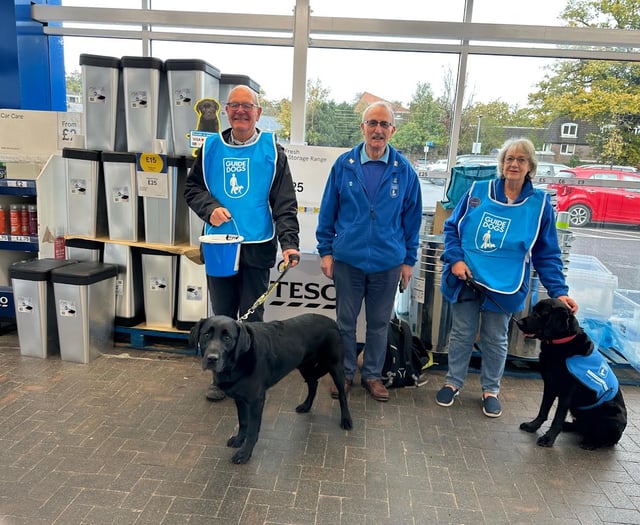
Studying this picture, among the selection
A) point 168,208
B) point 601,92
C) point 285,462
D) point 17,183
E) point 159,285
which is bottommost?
point 285,462

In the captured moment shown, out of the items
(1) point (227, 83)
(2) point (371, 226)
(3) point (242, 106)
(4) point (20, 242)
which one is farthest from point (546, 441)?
(4) point (20, 242)

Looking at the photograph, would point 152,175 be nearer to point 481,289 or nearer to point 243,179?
point 243,179

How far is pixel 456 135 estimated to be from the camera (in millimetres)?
4195

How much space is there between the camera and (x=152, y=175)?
341 cm

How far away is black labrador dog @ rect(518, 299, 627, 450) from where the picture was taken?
248 cm

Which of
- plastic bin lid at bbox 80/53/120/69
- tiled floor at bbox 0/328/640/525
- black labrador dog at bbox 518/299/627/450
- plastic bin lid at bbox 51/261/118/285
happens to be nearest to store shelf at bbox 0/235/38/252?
plastic bin lid at bbox 51/261/118/285

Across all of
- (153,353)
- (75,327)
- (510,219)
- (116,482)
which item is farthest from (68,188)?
(510,219)

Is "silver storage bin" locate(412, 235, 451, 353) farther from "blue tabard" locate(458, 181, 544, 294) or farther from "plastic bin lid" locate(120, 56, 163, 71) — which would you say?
"plastic bin lid" locate(120, 56, 163, 71)

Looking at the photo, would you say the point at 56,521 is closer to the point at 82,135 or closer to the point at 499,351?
the point at 499,351

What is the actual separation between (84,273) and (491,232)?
276cm

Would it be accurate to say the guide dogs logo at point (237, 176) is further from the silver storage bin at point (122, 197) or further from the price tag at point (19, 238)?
the price tag at point (19, 238)

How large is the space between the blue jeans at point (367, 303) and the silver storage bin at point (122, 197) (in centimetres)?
168

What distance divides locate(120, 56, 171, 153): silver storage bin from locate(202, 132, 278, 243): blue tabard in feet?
3.54

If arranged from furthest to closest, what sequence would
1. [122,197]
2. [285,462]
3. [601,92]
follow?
1. [601,92]
2. [122,197]
3. [285,462]
